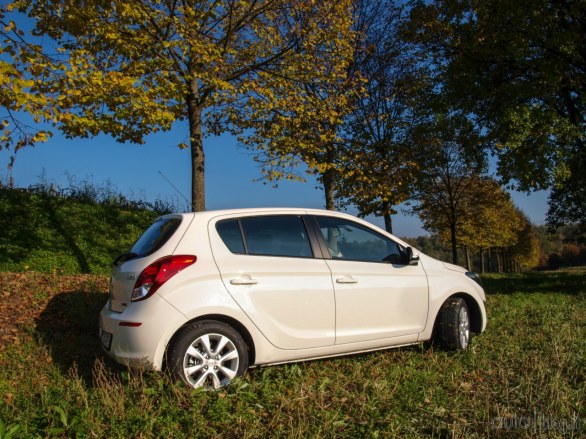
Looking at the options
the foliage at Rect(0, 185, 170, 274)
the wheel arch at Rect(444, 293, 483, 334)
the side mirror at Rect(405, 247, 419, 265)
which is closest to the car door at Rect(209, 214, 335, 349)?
the side mirror at Rect(405, 247, 419, 265)

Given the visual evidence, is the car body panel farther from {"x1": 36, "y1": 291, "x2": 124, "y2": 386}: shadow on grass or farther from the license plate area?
{"x1": 36, "y1": 291, "x2": 124, "y2": 386}: shadow on grass

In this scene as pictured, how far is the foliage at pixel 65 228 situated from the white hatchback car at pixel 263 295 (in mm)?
6670

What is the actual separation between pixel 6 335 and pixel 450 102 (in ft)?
42.4

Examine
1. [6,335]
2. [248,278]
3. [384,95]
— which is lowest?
[6,335]

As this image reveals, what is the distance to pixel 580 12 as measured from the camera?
13.4 m

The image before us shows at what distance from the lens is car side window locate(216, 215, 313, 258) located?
4.65 meters

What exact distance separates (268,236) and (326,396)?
1.53 meters

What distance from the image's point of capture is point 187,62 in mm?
10258

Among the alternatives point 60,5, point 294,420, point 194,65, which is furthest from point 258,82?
point 294,420

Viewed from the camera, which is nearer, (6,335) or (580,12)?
(6,335)

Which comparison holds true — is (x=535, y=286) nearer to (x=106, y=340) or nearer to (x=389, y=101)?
(x=389, y=101)

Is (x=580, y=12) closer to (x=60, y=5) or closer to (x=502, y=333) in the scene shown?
(x=502, y=333)

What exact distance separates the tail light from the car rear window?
22 cm

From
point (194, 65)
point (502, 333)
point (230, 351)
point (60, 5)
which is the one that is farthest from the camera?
point (194, 65)
